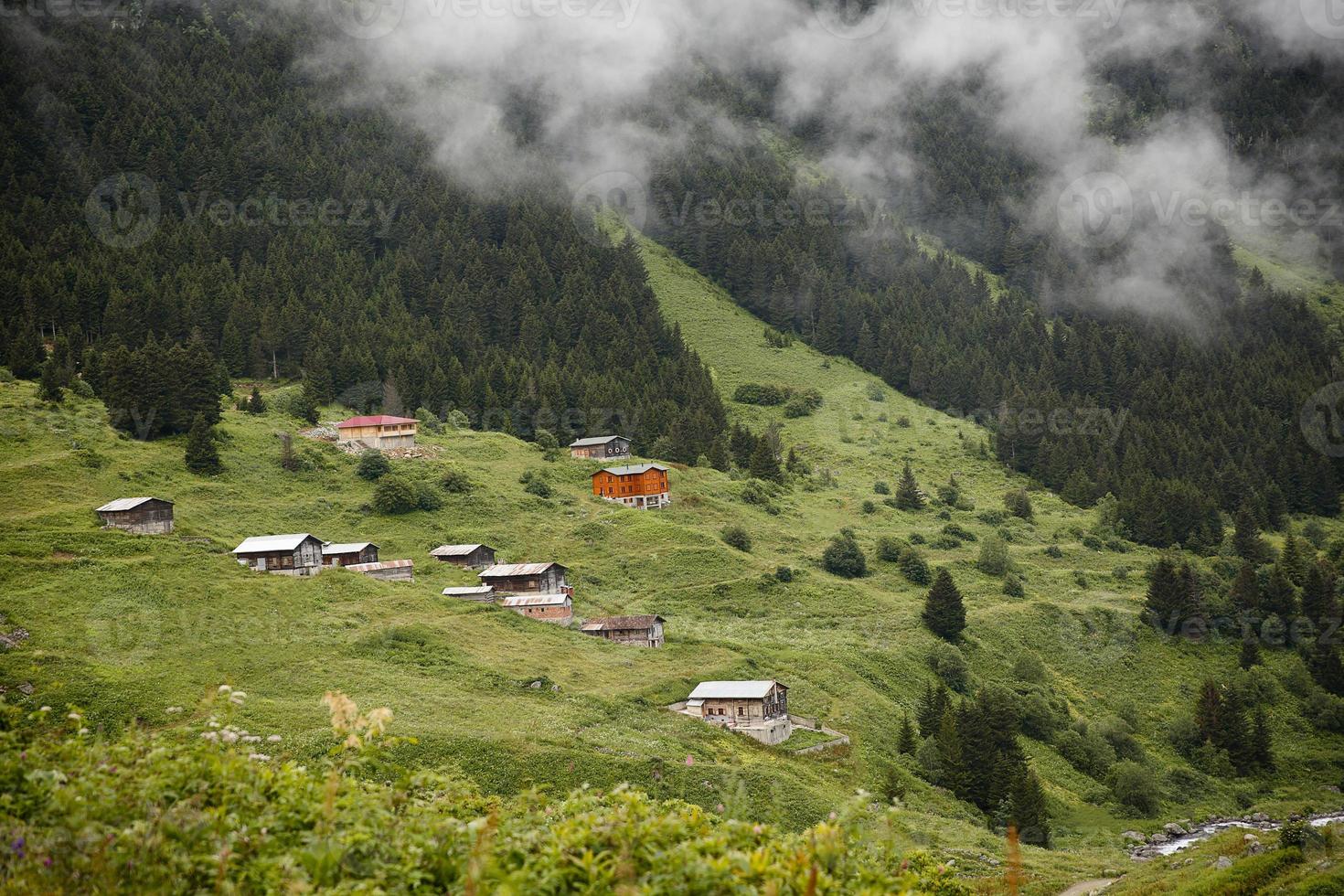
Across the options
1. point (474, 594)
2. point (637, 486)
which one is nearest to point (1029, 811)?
point (474, 594)

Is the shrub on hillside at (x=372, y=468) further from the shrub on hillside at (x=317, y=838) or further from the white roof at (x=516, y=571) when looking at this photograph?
the shrub on hillside at (x=317, y=838)

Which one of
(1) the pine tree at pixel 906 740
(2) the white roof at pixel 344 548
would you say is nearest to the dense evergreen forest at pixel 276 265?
(2) the white roof at pixel 344 548

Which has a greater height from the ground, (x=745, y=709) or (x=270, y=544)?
(x=270, y=544)

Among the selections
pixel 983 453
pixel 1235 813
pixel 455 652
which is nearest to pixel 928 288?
pixel 983 453

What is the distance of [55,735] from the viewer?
12.7m

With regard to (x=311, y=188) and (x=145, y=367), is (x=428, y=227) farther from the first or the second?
(x=145, y=367)

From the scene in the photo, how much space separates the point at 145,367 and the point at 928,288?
149 m

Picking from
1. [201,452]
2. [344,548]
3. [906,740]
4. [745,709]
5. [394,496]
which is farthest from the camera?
[394,496]

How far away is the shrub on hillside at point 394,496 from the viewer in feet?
289

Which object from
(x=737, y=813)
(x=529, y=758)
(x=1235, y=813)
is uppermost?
(x=737, y=813)

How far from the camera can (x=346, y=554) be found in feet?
243

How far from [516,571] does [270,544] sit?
1796 cm

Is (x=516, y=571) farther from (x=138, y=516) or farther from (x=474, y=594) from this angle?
(x=138, y=516)

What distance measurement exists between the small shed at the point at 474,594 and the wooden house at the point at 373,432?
108ft
